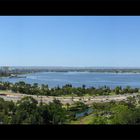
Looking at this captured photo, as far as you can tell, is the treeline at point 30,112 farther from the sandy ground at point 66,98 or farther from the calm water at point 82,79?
the calm water at point 82,79

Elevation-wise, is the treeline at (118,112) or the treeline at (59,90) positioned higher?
the treeline at (59,90)

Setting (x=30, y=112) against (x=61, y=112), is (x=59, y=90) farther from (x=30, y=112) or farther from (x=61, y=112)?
(x=30, y=112)
